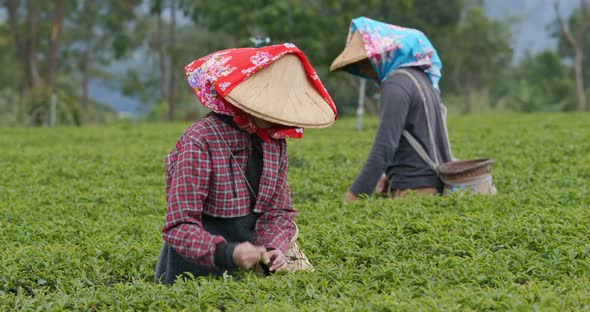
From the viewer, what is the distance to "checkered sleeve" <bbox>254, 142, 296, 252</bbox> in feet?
10.0

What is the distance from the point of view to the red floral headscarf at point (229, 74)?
109 inches

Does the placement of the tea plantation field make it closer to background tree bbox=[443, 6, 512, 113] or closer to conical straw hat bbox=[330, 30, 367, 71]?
conical straw hat bbox=[330, 30, 367, 71]

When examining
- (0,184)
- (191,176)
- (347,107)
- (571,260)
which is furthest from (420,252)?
(347,107)

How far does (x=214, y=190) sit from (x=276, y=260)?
0.41m

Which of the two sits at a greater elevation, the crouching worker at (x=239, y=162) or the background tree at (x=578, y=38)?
the background tree at (x=578, y=38)

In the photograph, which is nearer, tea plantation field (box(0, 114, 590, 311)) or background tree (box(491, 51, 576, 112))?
tea plantation field (box(0, 114, 590, 311))

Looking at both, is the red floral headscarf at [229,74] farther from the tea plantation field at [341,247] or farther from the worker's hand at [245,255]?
the tea plantation field at [341,247]

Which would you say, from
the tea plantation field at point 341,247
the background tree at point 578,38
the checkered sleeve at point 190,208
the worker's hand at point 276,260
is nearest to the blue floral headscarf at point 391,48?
the tea plantation field at point 341,247

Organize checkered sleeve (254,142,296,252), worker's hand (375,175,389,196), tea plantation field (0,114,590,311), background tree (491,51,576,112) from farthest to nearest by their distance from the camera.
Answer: background tree (491,51,576,112)
worker's hand (375,175,389,196)
checkered sleeve (254,142,296,252)
tea plantation field (0,114,590,311)

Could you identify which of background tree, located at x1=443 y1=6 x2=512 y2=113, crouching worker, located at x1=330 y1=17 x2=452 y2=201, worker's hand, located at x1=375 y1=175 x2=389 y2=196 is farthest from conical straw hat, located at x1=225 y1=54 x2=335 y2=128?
background tree, located at x1=443 y1=6 x2=512 y2=113

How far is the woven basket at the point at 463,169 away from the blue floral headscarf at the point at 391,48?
29.4 inches

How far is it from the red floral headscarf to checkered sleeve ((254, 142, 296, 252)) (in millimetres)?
276

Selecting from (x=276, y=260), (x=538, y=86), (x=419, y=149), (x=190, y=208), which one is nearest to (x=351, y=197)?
(x=419, y=149)

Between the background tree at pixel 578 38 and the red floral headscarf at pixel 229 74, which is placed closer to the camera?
the red floral headscarf at pixel 229 74
